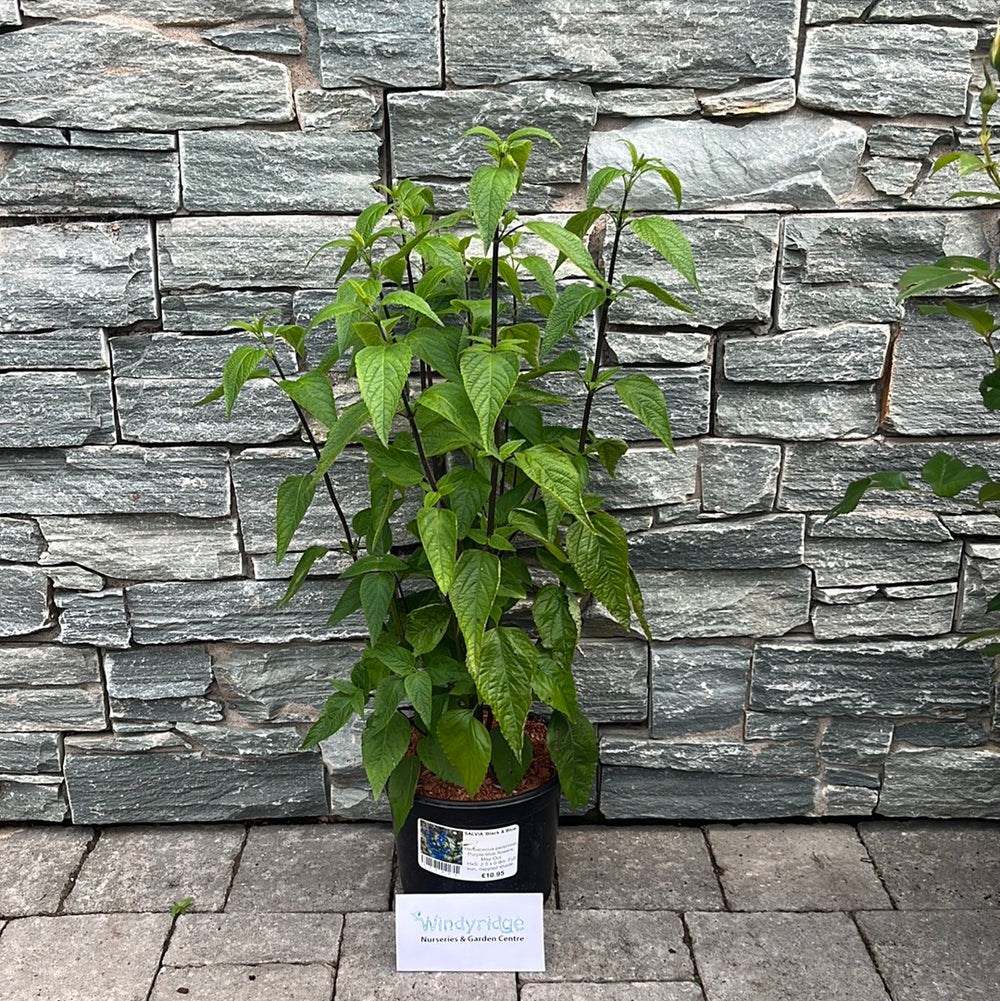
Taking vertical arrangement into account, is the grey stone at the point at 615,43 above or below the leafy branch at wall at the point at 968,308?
above

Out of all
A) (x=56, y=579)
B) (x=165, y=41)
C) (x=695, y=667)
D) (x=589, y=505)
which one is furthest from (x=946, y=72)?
(x=56, y=579)

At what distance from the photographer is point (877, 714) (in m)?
2.07

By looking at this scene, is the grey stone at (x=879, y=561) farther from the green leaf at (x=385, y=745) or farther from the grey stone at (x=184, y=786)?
the grey stone at (x=184, y=786)

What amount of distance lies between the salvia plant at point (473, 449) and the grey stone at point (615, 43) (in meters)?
0.14

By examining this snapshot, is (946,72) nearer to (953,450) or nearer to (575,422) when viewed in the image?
(953,450)

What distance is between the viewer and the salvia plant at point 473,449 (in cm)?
143

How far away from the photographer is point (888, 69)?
5.73 ft

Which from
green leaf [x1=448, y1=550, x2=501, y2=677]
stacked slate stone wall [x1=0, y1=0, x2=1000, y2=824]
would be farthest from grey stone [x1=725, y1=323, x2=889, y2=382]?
green leaf [x1=448, y1=550, x2=501, y2=677]

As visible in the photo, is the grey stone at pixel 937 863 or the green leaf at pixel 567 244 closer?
the green leaf at pixel 567 244

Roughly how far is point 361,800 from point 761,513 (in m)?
0.98

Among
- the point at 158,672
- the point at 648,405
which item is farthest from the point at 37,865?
the point at 648,405

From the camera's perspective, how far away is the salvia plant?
1433 mm

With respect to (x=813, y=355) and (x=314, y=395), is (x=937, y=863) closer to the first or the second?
(x=813, y=355)

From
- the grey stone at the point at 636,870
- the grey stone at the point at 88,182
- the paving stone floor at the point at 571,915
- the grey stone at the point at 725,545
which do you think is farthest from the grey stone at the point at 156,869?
the grey stone at the point at 88,182
